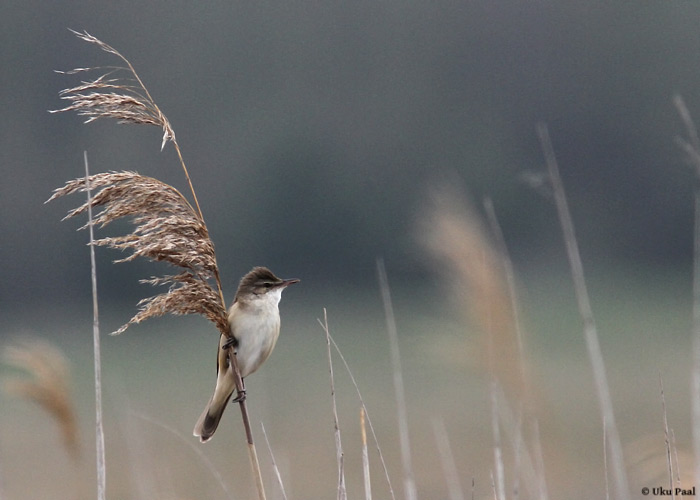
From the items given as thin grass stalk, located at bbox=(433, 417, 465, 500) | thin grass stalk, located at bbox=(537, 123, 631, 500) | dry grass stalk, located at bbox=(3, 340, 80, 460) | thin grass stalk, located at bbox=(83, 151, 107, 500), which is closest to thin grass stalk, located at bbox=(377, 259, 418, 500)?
thin grass stalk, located at bbox=(433, 417, 465, 500)

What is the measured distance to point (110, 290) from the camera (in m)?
36.6

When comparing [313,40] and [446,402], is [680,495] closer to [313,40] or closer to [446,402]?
[446,402]

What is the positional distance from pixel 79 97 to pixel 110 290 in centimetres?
3526

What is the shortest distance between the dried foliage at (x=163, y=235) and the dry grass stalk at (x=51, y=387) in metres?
0.86

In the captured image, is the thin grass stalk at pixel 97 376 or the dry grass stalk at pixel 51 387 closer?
the thin grass stalk at pixel 97 376

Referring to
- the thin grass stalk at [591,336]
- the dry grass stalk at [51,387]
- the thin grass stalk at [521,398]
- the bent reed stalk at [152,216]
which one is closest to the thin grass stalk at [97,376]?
the bent reed stalk at [152,216]

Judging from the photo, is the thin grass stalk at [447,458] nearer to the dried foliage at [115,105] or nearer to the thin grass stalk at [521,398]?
the thin grass stalk at [521,398]

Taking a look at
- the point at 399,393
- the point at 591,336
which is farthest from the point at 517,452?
the point at 399,393

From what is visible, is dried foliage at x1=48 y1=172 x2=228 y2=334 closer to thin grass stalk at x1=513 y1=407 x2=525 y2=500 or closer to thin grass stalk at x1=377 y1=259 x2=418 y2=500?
thin grass stalk at x1=377 y1=259 x2=418 y2=500

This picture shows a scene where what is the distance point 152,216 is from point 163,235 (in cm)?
6

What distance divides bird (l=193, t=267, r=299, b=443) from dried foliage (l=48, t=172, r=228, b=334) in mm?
773

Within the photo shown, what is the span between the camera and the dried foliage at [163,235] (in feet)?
8.04

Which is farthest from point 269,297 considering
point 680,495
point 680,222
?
point 680,222

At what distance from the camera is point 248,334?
345 cm
